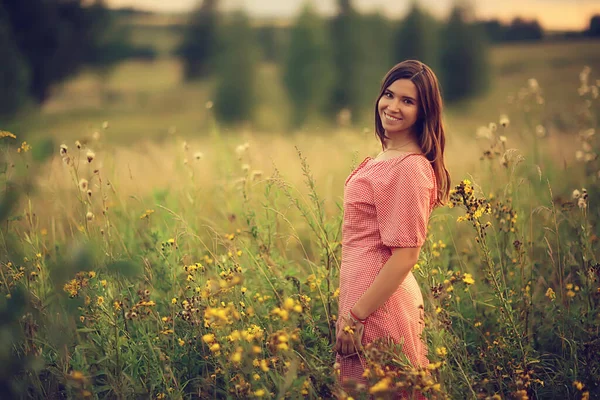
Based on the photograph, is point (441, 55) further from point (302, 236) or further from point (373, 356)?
point (373, 356)

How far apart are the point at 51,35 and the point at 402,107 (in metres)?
32.1

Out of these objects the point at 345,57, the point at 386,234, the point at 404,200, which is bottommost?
the point at 386,234

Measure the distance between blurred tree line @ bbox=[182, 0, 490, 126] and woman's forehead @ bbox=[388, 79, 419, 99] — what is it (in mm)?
26219

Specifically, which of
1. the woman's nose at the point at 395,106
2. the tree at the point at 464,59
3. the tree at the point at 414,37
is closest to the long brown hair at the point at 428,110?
the woman's nose at the point at 395,106

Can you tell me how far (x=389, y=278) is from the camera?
2.02 meters

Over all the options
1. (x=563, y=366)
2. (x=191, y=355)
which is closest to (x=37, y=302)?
(x=191, y=355)

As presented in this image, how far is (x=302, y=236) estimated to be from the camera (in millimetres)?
4855

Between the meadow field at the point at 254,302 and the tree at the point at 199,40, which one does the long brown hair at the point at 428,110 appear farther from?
the tree at the point at 199,40

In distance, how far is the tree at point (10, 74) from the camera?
60.8ft

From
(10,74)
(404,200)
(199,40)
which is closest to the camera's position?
(404,200)

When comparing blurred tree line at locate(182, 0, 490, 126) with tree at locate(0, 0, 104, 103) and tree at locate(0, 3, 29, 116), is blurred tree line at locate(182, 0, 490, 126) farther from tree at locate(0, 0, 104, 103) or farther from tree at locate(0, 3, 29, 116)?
tree at locate(0, 3, 29, 116)

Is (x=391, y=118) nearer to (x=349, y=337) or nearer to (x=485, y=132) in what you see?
(x=349, y=337)

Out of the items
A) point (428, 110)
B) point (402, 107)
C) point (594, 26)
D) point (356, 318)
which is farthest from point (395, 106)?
point (594, 26)

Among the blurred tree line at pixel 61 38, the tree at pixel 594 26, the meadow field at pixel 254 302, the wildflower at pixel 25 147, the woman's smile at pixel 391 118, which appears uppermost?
the blurred tree line at pixel 61 38
